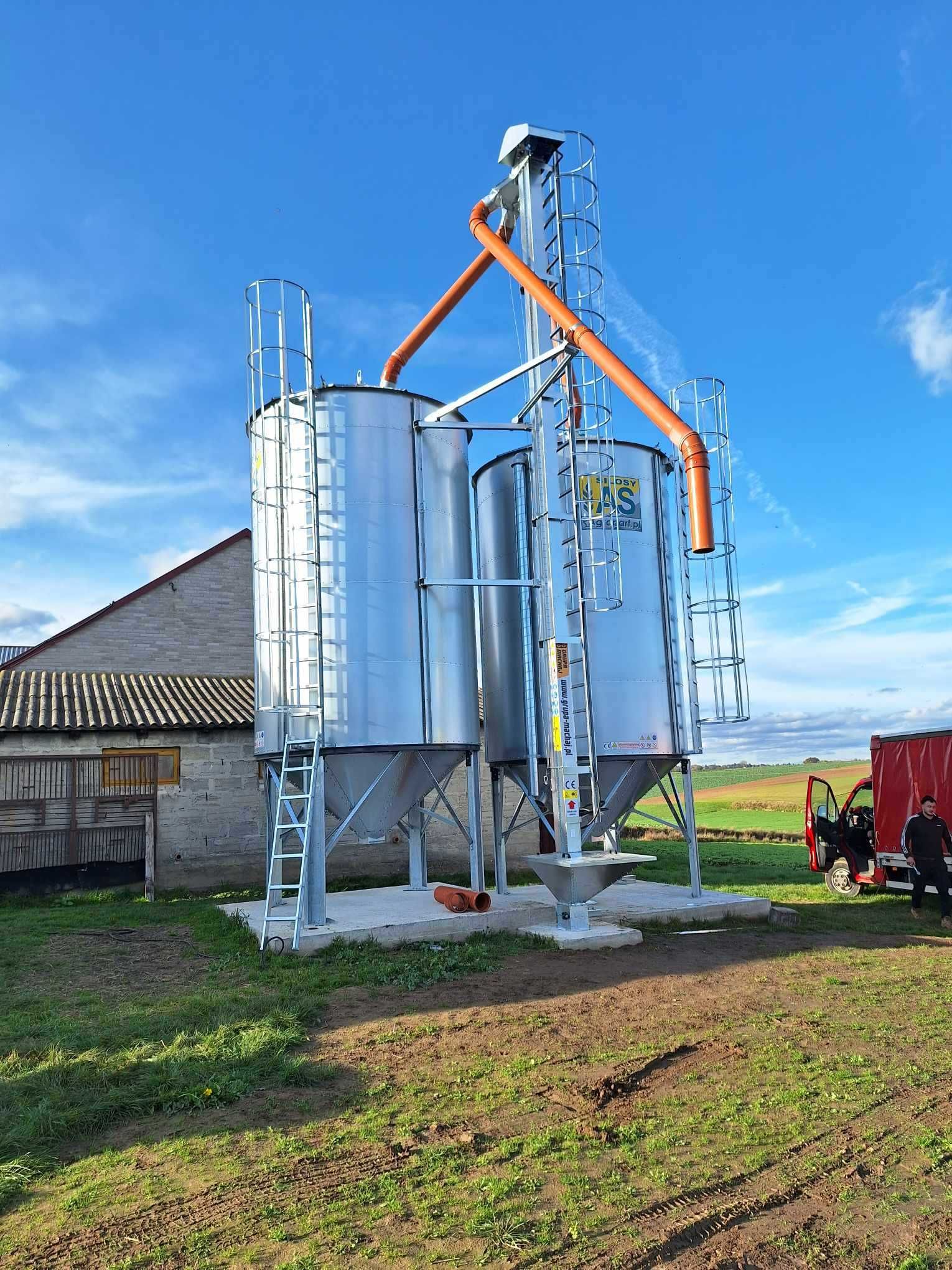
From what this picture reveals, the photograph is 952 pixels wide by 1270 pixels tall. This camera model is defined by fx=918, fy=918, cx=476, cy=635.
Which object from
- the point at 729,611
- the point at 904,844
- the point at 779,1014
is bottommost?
the point at 779,1014

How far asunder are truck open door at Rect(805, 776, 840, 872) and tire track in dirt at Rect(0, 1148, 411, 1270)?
41.6ft

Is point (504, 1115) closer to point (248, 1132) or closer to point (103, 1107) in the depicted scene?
point (248, 1132)

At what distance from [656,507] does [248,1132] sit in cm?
1066

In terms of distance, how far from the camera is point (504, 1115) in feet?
19.0

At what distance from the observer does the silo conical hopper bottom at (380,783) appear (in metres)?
12.4

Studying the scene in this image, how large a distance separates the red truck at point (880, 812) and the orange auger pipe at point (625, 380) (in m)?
8.20

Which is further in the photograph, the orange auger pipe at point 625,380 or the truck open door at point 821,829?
the truck open door at point 821,829

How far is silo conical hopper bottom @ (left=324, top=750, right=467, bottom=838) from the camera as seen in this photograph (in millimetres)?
12414

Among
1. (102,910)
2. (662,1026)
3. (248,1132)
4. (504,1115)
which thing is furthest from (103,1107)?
(102,910)

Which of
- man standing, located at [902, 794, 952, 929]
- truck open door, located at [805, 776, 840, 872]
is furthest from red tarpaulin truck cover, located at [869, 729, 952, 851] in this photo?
man standing, located at [902, 794, 952, 929]

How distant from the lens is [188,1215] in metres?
4.55

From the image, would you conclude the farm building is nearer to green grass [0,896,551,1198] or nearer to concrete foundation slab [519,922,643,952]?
green grass [0,896,551,1198]

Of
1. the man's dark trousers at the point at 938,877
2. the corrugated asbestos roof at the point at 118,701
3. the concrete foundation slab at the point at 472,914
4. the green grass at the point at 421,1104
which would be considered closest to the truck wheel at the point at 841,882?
the man's dark trousers at the point at 938,877

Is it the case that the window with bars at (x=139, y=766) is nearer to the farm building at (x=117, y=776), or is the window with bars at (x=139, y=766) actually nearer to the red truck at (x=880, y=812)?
the farm building at (x=117, y=776)
